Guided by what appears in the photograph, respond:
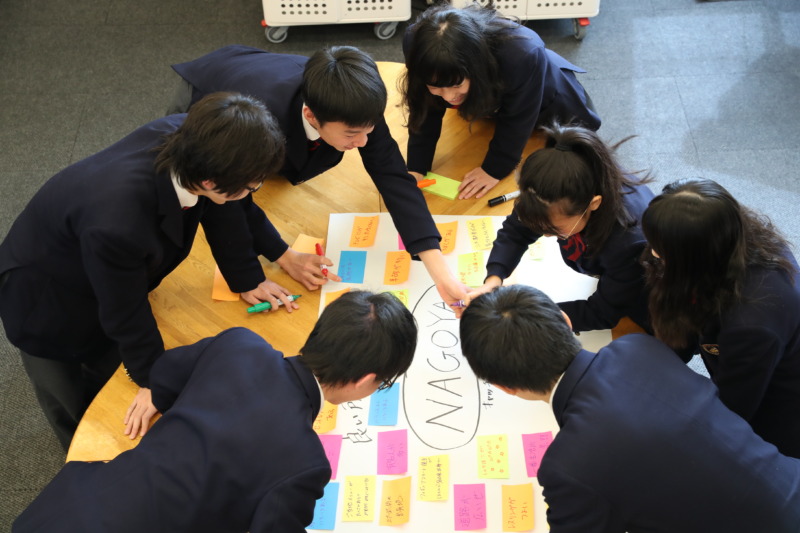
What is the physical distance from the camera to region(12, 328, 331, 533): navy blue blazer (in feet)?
4.15

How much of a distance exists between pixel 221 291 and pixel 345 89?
23.4 inches

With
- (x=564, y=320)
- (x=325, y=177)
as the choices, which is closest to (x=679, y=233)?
(x=564, y=320)

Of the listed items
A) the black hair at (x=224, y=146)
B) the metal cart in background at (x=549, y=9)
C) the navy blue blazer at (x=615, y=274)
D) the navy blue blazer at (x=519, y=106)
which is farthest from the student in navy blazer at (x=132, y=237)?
the metal cart in background at (x=549, y=9)

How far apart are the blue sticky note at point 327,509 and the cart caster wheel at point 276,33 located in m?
2.47

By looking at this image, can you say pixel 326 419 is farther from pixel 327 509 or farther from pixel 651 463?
pixel 651 463

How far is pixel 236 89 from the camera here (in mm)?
1793

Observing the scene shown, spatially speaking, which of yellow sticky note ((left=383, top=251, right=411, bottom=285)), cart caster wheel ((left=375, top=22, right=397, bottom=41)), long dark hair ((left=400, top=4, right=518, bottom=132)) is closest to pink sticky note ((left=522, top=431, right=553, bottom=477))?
yellow sticky note ((left=383, top=251, right=411, bottom=285))

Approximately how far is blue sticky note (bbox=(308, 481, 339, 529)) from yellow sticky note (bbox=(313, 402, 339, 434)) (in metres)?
0.12

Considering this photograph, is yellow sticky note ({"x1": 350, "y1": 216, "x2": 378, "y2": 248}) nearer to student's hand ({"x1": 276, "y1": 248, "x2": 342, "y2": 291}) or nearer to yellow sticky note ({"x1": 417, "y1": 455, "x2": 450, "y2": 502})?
student's hand ({"x1": 276, "y1": 248, "x2": 342, "y2": 291})

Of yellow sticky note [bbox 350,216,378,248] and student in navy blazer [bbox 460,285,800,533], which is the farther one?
yellow sticky note [bbox 350,216,378,248]

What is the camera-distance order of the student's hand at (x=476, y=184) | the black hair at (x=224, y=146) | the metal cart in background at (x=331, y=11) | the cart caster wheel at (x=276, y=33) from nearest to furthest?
the black hair at (x=224, y=146) → the student's hand at (x=476, y=184) → the metal cart in background at (x=331, y=11) → the cart caster wheel at (x=276, y=33)

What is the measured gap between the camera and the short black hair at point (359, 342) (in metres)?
1.33

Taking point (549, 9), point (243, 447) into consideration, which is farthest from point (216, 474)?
point (549, 9)

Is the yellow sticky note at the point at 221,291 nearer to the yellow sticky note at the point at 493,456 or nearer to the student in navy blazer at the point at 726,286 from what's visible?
the yellow sticky note at the point at 493,456
